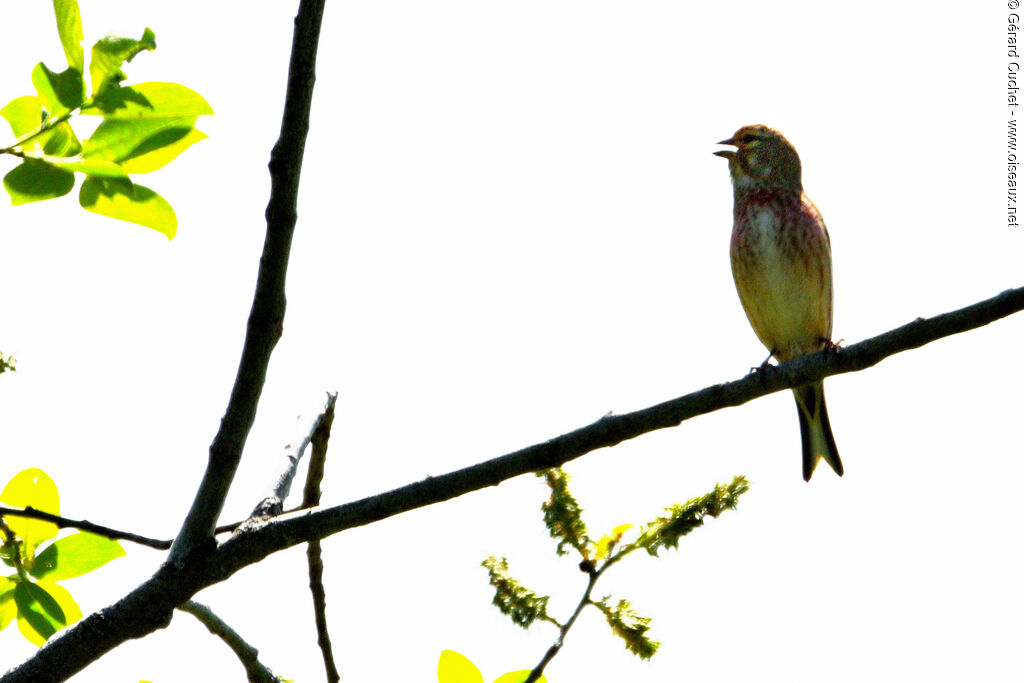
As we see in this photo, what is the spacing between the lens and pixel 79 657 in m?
2.74

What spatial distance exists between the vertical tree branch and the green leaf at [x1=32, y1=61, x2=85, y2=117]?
0.46 m

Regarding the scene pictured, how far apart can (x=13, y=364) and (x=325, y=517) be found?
874 mm

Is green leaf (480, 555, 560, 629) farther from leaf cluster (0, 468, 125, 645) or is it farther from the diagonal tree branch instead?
leaf cluster (0, 468, 125, 645)

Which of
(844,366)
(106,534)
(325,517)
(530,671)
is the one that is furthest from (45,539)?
(844,366)

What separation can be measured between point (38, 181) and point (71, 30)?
0.33m

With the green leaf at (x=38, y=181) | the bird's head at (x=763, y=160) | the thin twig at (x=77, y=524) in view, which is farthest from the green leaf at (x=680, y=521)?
the bird's head at (x=763, y=160)

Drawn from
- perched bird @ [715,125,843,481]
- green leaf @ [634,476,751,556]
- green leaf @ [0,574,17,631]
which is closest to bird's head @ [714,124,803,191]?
perched bird @ [715,125,843,481]

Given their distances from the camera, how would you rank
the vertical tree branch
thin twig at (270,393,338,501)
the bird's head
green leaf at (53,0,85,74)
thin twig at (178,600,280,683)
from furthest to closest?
the bird's head < thin twig at (178,600,280,683) < thin twig at (270,393,338,501) < the vertical tree branch < green leaf at (53,0,85,74)

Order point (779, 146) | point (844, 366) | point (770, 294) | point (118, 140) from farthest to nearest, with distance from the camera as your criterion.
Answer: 1. point (779, 146)
2. point (770, 294)
3. point (844, 366)
4. point (118, 140)

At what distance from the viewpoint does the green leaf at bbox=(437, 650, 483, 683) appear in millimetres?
2607

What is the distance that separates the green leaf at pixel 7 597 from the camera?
2668 mm

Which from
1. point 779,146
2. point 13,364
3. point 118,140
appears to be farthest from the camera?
point 779,146

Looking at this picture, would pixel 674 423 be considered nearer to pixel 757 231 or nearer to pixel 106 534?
pixel 106 534

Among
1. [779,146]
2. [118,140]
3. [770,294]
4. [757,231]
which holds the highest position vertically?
[779,146]
